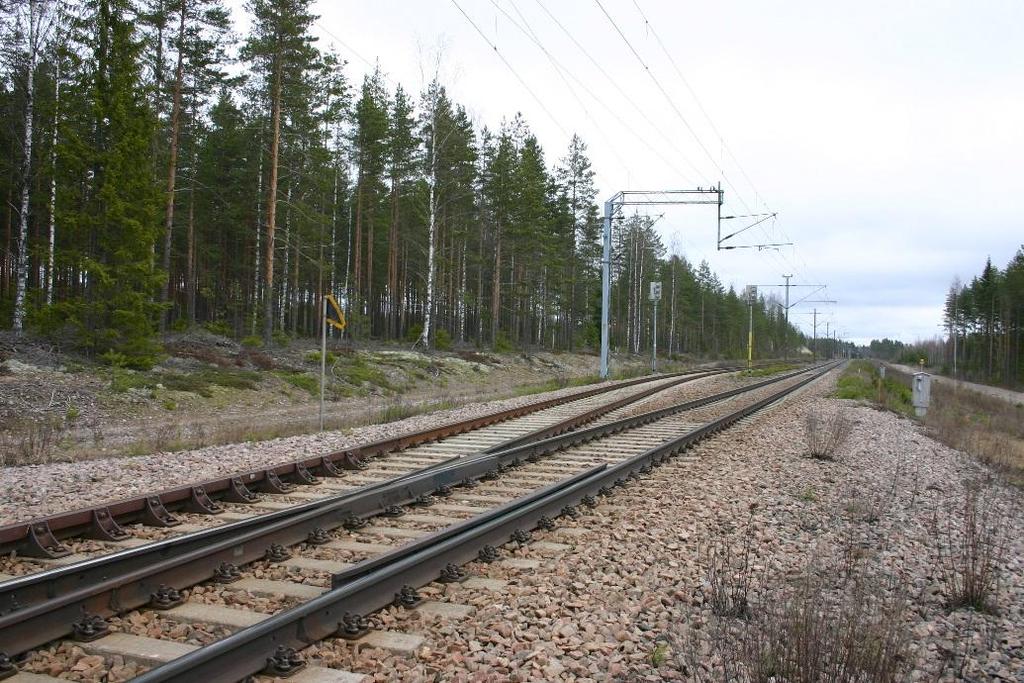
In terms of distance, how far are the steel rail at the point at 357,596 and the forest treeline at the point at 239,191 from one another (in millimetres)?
16703

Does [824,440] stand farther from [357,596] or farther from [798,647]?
[357,596]

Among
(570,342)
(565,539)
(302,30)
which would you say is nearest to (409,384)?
(302,30)

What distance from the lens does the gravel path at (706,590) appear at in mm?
3902

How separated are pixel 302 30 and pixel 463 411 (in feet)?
59.6

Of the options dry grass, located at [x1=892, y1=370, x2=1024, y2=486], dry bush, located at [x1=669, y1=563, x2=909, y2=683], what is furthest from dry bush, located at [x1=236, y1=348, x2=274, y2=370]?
dry bush, located at [x1=669, y1=563, x2=909, y2=683]

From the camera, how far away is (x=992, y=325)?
269 feet

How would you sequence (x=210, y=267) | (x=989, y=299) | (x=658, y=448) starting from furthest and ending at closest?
(x=989, y=299)
(x=210, y=267)
(x=658, y=448)

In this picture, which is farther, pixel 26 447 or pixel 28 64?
pixel 28 64

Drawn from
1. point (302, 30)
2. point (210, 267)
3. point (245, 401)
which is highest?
point (302, 30)

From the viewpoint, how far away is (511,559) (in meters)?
5.79

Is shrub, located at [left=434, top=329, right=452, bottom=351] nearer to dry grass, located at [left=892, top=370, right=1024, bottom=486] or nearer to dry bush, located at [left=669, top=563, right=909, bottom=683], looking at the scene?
dry grass, located at [left=892, top=370, right=1024, bottom=486]

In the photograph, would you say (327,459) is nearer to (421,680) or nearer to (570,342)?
(421,680)

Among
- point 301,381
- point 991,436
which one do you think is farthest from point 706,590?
point 301,381

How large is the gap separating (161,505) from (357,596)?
343cm
